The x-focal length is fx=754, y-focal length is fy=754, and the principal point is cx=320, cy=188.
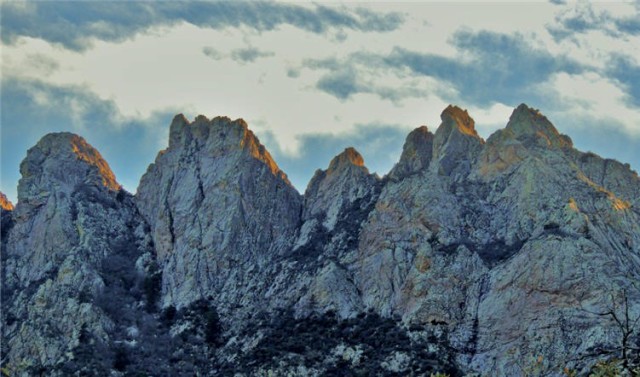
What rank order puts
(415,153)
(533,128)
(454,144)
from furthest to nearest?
1. (415,153)
2. (454,144)
3. (533,128)

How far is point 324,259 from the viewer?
355 feet

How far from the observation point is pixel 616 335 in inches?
2918

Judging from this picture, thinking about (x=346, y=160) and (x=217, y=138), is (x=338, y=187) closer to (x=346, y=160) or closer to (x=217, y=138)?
(x=346, y=160)

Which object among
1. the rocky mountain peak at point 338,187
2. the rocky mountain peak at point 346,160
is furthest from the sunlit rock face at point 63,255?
the rocky mountain peak at point 346,160

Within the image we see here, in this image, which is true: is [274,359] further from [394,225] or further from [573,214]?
[573,214]

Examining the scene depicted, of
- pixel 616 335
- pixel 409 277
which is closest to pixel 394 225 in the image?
pixel 409 277

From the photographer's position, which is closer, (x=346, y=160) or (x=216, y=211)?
(x=216, y=211)

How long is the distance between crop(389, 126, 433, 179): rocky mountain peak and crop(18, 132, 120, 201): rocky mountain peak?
53.3 m

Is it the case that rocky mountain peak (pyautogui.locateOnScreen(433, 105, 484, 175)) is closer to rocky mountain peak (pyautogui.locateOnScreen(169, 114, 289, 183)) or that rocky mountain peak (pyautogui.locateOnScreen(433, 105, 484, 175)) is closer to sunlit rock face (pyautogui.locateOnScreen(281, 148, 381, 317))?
sunlit rock face (pyautogui.locateOnScreen(281, 148, 381, 317))

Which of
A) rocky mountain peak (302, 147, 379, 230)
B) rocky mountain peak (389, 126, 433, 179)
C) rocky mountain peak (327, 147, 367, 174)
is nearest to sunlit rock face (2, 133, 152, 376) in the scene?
rocky mountain peak (302, 147, 379, 230)

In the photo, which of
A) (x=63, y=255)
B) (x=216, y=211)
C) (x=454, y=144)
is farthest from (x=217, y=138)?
(x=454, y=144)

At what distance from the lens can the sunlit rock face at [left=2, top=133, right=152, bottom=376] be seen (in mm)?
98812

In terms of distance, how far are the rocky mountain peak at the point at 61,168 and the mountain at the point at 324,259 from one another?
38cm

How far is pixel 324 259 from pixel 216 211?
24.0 metres
